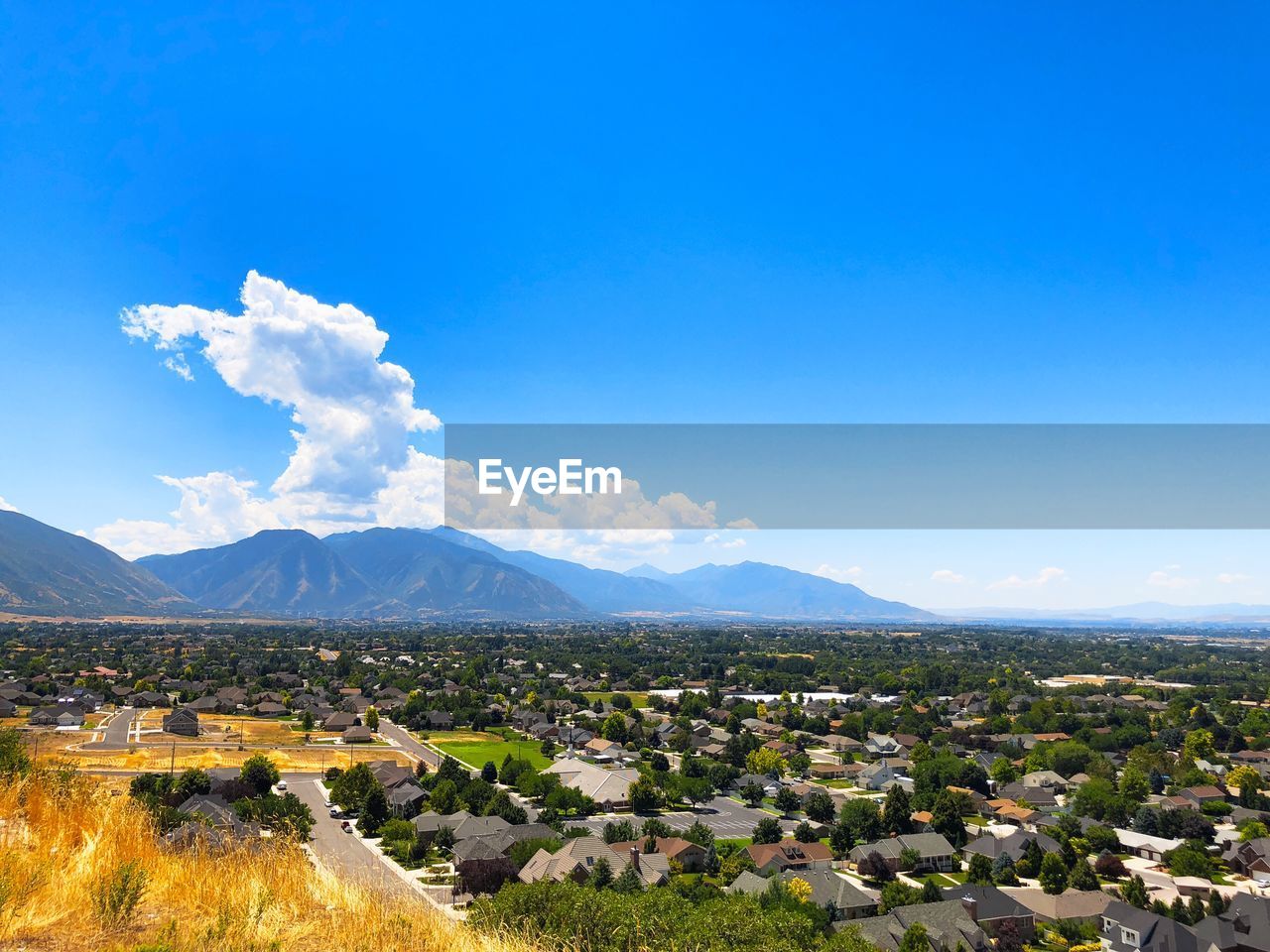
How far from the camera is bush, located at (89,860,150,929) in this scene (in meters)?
4.60

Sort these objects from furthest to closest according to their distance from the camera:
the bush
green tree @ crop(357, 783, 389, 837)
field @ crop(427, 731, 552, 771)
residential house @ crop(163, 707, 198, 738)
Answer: residential house @ crop(163, 707, 198, 738), field @ crop(427, 731, 552, 771), green tree @ crop(357, 783, 389, 837), the bush

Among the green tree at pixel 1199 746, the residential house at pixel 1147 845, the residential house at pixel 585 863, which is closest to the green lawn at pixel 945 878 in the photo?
the residential house at pixel 1147 845

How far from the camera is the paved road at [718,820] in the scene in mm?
27938

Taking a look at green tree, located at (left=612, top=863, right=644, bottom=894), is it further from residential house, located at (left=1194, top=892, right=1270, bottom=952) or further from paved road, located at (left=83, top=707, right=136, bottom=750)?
paved road, located at (left=83, top=707, right=136, bottom=750)

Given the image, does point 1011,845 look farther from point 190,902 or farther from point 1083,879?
point 190,902

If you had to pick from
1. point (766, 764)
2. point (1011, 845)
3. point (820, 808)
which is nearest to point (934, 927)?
point (1011, 845)

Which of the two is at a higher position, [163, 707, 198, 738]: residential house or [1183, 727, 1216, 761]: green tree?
[163, 707, 198, 738]: residential house

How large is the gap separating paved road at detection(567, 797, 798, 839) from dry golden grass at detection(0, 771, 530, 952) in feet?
77.4

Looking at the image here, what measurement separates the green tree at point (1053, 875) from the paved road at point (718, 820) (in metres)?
8.70

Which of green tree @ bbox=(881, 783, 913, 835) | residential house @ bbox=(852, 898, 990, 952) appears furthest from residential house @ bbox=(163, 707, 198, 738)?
residential house @ bbox=(852, 898, 990, 952)

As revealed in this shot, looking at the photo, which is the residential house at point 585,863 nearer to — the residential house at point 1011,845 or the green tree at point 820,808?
the green tree at point 820,808

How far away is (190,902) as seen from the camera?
4977 millimetres

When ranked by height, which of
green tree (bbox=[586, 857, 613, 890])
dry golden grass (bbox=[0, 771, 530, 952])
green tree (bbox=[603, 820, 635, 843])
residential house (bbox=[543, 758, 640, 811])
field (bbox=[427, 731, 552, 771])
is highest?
dry golden grass (bbox=[0, 771, 530, 952])

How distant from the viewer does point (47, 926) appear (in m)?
4.43
